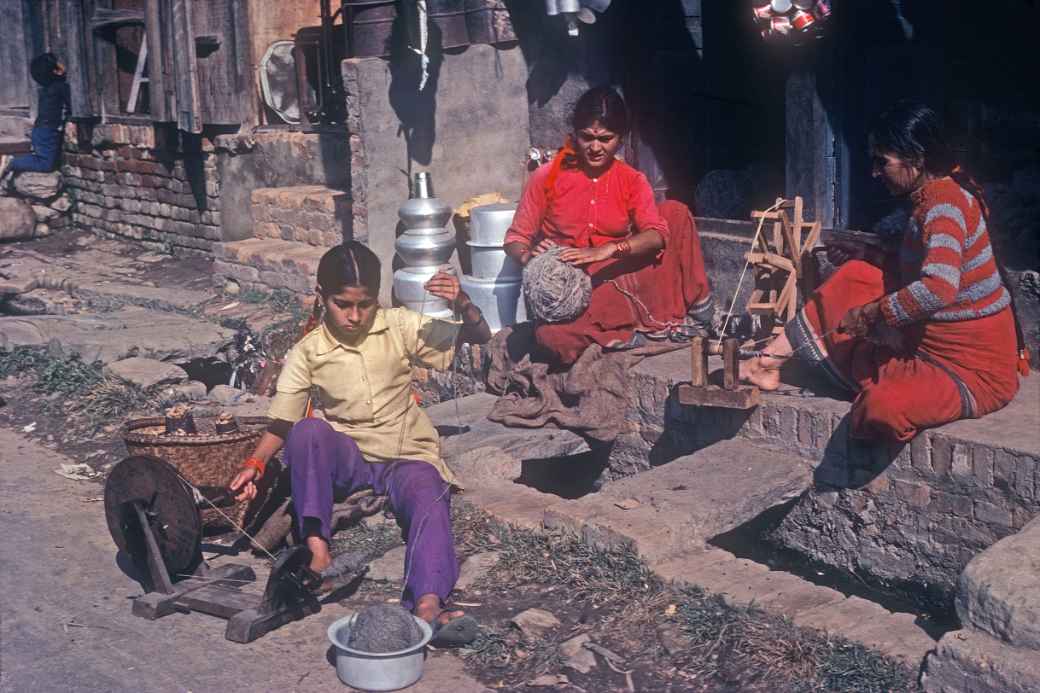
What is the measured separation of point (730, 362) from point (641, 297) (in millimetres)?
1002

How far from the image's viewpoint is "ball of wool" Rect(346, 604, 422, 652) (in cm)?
353

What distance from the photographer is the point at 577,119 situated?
6035 millimetres

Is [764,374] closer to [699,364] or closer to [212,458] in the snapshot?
[699,364]

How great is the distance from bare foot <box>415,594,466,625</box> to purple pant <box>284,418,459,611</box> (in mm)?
41

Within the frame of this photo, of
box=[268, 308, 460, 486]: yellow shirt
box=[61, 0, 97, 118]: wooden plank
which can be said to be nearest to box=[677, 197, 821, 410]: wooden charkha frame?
box=[268, 308, 460, 486]: yellow shirt

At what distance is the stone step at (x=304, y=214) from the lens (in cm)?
881

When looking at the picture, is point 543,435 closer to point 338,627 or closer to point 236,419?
point 236,419

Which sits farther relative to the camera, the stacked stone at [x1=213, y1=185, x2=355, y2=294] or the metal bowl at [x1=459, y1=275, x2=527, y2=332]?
the stacked stone at [x1=213, y1=185, x2=355, y2=294]

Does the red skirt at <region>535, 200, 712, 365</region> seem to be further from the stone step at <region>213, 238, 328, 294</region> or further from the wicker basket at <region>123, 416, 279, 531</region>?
the stone step at <region>213, 238, 328, 294</region>

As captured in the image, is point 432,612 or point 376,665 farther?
point 432,612

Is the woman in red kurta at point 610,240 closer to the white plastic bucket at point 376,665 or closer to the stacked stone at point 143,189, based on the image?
the white plastic bucket at point 376,665

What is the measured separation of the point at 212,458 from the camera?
4.90 meters

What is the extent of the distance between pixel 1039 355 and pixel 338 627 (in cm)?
350

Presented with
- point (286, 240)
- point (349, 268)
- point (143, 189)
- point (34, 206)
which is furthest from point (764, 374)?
point (34, 206)
